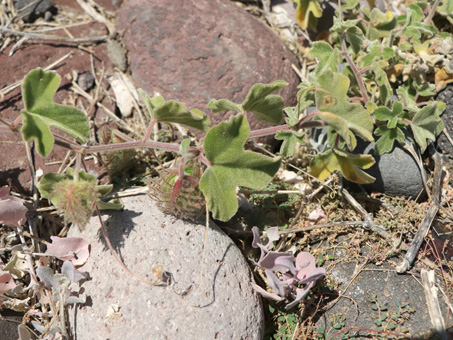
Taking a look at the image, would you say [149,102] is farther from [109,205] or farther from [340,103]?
[340,103]

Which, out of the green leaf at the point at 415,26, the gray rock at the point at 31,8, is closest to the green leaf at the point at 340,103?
the green leaf at the point at 415,26

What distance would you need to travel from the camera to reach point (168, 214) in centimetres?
210

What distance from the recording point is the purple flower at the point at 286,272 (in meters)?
1.92

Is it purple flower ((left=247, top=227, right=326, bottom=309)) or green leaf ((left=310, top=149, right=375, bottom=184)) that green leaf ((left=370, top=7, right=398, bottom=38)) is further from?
purple flower ((left=247, top=227, right=326, bottom=309))

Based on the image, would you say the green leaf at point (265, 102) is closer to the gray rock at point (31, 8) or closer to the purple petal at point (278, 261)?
the purple petal at point (278, 261)

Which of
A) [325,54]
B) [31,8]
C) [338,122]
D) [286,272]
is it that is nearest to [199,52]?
[325,54]

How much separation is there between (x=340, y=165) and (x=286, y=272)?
0.60m

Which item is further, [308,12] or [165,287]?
[308,12]

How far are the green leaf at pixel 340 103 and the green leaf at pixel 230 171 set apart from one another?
1.24ft

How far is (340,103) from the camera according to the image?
1871 mm

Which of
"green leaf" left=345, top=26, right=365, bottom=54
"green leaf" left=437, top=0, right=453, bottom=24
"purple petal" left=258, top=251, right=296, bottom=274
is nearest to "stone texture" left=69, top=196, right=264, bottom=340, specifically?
"purple petal" left=258, top=251, right=296, bottom=274

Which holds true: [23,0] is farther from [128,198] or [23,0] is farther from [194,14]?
[128,198]

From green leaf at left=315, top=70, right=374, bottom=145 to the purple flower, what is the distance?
631mm

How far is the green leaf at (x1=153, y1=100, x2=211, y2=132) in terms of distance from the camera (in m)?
1.75
